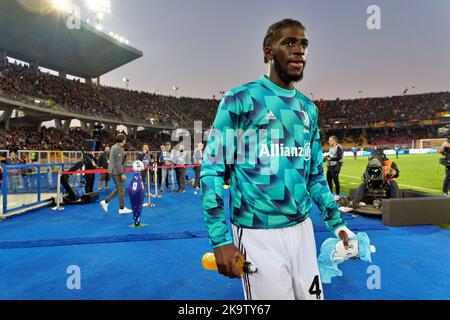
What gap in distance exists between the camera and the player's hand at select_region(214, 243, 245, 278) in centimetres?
137

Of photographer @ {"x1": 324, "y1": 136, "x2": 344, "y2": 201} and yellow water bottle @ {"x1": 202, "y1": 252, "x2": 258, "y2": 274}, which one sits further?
photographer @ {"x1": 324, "y1": 136, "x2": 344, "y2": 201}

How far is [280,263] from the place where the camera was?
1511 mm

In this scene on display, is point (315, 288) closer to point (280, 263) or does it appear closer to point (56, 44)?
point (280, 263)

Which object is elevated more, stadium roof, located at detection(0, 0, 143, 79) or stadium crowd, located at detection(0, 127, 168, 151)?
stadium roof, located at detection(0, 0, 143, 79)

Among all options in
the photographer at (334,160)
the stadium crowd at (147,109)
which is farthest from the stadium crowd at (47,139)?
the photographer at (334,160)

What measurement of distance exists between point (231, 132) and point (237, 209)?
42 centimetres

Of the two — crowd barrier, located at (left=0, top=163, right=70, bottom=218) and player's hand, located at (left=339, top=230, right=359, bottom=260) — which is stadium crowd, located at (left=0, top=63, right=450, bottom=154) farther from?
player's hand, located at (left=339, top=230, right=359, bottom=260)

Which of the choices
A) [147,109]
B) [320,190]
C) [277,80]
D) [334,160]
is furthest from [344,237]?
[147,109]

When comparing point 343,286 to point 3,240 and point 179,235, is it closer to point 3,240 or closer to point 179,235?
point 179,235

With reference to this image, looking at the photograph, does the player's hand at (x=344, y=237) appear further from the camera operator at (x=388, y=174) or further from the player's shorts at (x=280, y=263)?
the camera operator at (x=388, y=174)

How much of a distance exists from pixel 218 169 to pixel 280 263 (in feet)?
1.86

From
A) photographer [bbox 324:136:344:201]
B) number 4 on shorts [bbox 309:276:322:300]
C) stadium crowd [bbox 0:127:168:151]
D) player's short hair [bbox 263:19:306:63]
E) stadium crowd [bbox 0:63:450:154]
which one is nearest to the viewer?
number 4 on shorts [bbox 309:276:322:300]

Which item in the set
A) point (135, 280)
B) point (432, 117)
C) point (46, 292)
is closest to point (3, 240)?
point (46, 292)

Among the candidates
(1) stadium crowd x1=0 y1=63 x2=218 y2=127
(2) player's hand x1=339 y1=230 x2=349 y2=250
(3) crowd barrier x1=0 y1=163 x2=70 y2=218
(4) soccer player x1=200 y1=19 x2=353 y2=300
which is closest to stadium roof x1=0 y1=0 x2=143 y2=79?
(1) stadium crowd x1=0 y1=63 x2=218 y2=127
